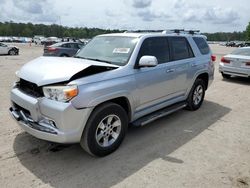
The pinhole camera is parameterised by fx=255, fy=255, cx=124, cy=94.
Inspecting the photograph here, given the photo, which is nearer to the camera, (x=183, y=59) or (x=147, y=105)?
(x=147, y=105)

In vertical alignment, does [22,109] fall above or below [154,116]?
above

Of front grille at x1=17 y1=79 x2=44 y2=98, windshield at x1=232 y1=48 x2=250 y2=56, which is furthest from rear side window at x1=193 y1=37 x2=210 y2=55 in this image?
windshield at x1=232 y1=48 x2=250 y2=56

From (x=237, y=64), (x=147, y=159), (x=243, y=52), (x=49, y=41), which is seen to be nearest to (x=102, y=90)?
(x=147, y=159)

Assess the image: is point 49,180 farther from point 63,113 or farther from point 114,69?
point 114,69

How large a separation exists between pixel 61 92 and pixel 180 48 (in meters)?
3.20

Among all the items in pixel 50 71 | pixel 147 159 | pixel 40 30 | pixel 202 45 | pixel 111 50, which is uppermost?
pixel 40 30

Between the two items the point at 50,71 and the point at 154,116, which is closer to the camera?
the point at 50,71

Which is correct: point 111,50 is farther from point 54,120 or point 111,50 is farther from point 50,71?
Result: point 54,120

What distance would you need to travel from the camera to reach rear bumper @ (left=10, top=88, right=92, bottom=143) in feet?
10.9

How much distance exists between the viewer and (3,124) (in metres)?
5.07

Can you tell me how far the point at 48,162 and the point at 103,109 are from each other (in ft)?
3.71

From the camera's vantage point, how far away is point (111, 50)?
4621 mm

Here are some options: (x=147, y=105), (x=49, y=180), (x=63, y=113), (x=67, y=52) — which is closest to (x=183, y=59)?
(x=147, y=105)

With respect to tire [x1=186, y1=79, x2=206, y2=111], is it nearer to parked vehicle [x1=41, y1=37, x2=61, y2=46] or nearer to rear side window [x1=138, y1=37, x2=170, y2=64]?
rear side window [x1=138, y1=37, x2=170, y2=64]
